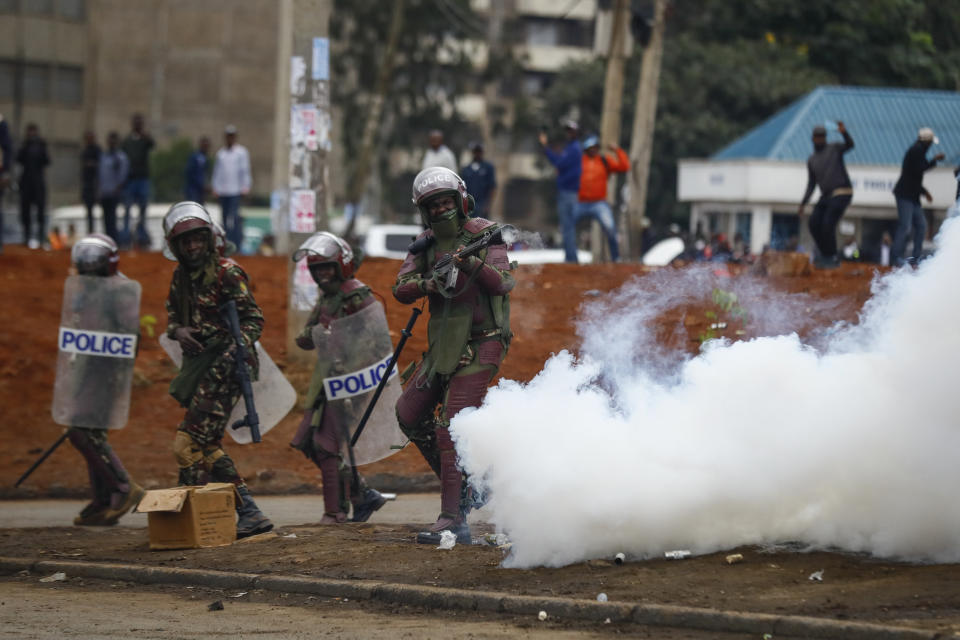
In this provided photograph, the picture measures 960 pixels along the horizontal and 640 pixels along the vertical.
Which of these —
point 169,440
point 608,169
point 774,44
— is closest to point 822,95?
point 774,44

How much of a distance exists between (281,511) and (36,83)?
169ft

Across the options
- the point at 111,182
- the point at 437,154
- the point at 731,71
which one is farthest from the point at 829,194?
the point at 731,71

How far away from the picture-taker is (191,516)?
341 inches

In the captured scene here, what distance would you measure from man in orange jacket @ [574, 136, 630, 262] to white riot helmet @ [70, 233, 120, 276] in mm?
8294

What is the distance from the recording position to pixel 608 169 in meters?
17.9

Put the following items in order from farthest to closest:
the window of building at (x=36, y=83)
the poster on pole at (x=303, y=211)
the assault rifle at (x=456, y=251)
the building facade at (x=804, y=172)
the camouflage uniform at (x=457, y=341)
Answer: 1. the window of building at (x=36, y=83)
2. the building facade at (x=804, y=172)
3. the poster on pole at (x=303, y=211)
4. the camouflage uniform at (x=457, y=341)
5. the assault rifle at (x=456, y=251)

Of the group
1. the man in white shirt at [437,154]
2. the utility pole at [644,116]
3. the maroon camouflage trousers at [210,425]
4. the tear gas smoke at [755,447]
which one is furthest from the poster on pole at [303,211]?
the utility pole at [644,116]

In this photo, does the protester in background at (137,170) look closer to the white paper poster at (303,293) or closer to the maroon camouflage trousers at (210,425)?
the white paper poster at (303,293)

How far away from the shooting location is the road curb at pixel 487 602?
18.8ft

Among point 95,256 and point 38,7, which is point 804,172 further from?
point 38,7

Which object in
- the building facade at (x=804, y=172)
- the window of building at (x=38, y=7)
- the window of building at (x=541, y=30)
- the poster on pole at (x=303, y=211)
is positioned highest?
the window of building at (x=541, y=30)

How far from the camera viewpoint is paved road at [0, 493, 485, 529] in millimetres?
10242

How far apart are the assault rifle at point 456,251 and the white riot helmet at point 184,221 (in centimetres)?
150

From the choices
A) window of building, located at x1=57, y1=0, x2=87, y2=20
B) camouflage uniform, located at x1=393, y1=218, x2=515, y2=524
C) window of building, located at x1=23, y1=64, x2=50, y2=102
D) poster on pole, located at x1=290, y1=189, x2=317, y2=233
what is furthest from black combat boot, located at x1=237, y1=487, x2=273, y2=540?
window of building, located at x1=57, y1=0, x2=87, y2=20
